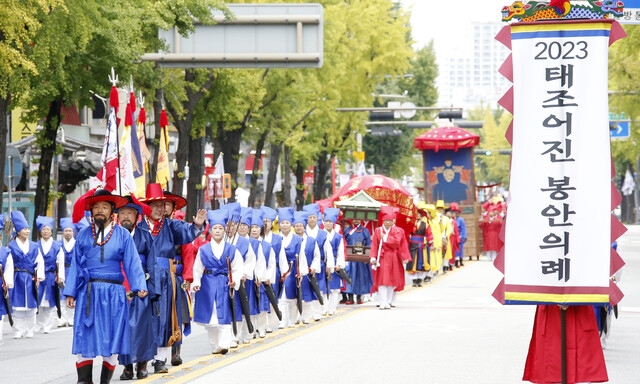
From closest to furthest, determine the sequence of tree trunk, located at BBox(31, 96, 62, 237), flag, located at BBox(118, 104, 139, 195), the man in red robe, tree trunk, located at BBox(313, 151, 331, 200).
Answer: flag, located at BBox(118, 104, 139, 195) → the man in red robe → tree trunk, located at BBox(31, 96, 62, 237) → tree trunk, located at BBox(313, 151, 331, 200)

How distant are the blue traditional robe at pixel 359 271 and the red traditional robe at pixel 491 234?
17.1 m

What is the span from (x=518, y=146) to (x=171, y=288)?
480 cm

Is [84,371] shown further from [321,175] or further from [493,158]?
[493,158]

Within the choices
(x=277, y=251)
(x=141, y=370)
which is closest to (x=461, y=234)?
(x=277, y=251)

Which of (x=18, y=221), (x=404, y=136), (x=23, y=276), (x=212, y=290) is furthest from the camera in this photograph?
(x=404, y=136)

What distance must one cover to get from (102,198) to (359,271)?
12714 millimetres

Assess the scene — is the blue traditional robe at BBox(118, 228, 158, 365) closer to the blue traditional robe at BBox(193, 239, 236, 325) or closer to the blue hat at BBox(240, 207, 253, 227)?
the blue traditional robe at BBox(193, 239, 236, 325)

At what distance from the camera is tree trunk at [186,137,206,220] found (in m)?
31.0

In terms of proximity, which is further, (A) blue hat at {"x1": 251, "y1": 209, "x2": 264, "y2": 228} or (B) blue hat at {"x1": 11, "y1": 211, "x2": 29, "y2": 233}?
(B) blue hat at {"x1": 11, "y1": 211, "x2": 29, "y2": 233}

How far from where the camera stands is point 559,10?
28.0 feet

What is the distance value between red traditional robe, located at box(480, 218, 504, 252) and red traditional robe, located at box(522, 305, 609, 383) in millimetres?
30481

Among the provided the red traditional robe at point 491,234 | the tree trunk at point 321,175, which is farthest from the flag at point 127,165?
the tree trunk at point 321,175

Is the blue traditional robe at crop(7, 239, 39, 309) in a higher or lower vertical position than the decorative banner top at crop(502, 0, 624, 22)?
lower

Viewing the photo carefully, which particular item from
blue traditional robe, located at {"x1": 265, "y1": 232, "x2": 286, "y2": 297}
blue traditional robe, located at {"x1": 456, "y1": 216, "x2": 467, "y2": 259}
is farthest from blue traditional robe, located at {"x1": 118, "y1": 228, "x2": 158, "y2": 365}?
blue traditional robe, located at {"x1": 456, "y1": 216, "x2": 467, "y2": 259}
